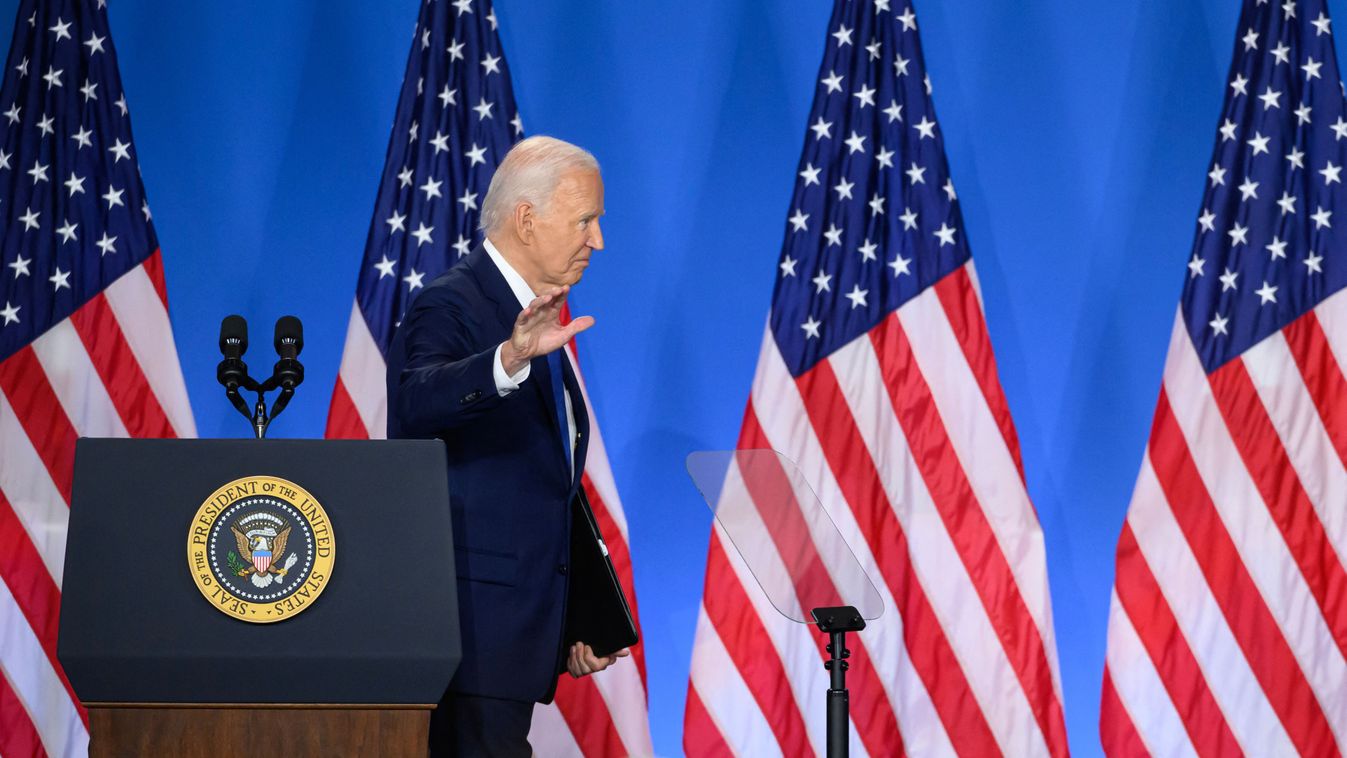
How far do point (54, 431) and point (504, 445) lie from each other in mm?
2590

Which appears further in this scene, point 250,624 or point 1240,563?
point 1240,563

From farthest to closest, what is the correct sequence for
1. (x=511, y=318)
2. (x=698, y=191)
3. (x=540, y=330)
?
1. (x=698, y=191)
2. (x=511, y=318)
3. (x=540, y=330)

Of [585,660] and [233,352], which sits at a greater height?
[233,352]

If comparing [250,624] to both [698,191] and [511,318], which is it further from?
[698,191]

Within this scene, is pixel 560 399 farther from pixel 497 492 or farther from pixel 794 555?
pixel 794 555

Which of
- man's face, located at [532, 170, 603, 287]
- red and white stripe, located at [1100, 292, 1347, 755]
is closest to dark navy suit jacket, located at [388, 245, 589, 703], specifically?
man's face, located at [532, 170, 603, 287]

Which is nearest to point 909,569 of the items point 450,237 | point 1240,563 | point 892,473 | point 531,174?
point 892,473

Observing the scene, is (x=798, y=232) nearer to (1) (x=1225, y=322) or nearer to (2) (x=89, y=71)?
(1) (x=1225, y=322)

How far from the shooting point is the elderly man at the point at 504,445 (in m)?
2.04

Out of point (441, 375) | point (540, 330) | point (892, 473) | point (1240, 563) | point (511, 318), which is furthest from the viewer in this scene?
point (892, 473)

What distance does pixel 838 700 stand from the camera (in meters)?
2.42

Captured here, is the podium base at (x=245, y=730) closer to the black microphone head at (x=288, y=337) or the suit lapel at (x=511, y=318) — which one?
the suit lapel at (x=511, y=318)

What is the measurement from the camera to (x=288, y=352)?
255cm

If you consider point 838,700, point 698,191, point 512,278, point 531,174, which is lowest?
point 838,700
